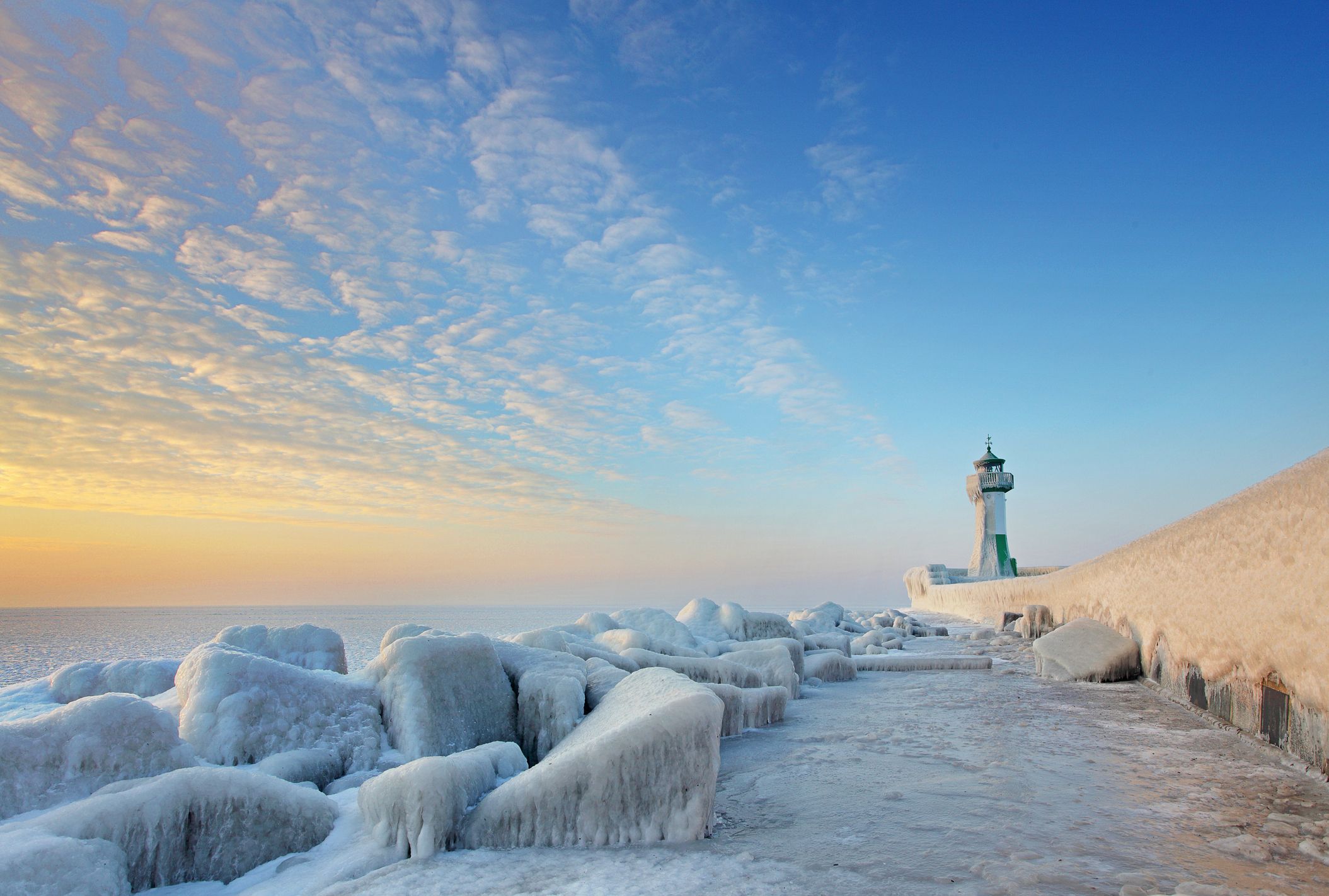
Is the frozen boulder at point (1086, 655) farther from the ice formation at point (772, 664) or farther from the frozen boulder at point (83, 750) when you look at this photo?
the frozen boulder at point (83, 750)

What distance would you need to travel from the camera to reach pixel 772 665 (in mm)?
6676

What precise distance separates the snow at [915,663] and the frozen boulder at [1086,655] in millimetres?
838

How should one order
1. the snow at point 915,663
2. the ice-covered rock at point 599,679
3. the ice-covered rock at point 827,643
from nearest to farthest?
1. the ice-covered rock at point 599,679
2. the snow at point 915,663
3. the ice-covered rock at point 827,643

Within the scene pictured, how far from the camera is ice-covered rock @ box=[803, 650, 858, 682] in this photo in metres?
8.23

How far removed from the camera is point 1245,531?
5.05 m

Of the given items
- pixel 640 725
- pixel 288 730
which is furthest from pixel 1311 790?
pixel 288 730

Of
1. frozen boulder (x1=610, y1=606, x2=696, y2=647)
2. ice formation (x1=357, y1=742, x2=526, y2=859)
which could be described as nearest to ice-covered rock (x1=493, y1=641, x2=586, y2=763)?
ice formation (x1=357, y1=742, x2=526, y2=859)

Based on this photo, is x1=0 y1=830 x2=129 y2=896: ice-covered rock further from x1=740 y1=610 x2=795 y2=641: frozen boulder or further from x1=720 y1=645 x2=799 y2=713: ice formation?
x1=740 y1=610 x2=795 y2=641: frozen boulder

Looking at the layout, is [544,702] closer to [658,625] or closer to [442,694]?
[442,694]

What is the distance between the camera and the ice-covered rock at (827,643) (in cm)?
1022

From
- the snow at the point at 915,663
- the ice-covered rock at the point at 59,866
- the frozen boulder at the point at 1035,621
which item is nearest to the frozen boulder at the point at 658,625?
the snow at the point at 915,663

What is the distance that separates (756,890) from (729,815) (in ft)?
2.95

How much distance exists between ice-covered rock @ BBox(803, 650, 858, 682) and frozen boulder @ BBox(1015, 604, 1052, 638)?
6.17 meters

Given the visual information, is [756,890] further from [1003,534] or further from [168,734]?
[1003,534]
